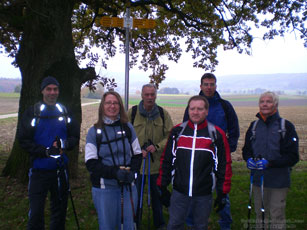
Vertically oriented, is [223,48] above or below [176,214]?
above

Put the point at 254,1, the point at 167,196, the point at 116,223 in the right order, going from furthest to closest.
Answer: the point at 254,1 < the point at 167,196 < the point at 116,223

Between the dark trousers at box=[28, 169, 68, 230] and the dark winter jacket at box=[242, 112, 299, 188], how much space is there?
8.90 feet

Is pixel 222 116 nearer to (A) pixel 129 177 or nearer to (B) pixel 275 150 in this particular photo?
(B) pixel 275 150

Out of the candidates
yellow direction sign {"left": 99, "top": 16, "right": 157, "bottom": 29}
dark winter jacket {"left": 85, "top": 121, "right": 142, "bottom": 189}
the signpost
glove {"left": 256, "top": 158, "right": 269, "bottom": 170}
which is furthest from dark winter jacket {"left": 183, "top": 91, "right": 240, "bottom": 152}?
yellow direction sign {"left": 99, "top": 16, "right": 157, "bottom": 29}

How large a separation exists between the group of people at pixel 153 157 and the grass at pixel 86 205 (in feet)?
3.46

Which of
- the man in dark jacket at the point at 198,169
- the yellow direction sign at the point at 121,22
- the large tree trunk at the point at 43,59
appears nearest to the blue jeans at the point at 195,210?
the man in dark jacket at the point at 198,169

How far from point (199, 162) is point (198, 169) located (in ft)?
0.28

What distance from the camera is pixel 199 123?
3291mm

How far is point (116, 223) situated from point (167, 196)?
72cm

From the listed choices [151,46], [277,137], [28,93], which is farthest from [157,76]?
[277,137]

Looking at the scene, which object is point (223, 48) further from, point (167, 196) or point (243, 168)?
point (167, 196)

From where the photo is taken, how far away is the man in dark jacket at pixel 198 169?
3143 mm

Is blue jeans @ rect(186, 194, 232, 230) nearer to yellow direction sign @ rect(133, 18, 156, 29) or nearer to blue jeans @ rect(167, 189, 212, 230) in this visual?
blue jeans @ rect(167, 189, 212, 230)

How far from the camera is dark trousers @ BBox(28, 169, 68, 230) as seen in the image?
342cm
